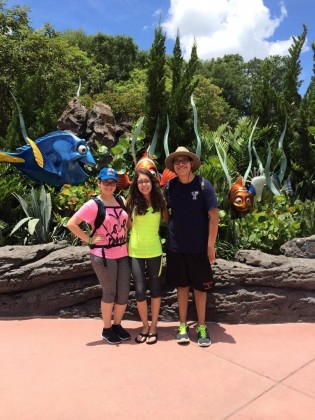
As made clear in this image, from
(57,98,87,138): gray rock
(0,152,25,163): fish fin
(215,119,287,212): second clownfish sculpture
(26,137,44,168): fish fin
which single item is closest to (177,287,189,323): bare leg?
(215,119,287,212): second clownfish sculpture

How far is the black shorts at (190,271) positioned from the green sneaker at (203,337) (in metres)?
0.32

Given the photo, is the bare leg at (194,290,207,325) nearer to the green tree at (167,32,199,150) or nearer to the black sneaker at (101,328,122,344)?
the black sneaker at (101,328,122,344)

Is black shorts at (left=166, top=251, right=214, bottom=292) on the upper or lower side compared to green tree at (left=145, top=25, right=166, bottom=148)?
lower

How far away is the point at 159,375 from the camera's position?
2615 millimetres

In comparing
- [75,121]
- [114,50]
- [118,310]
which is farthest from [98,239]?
[114,50]

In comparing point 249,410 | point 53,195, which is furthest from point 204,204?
point 53,195

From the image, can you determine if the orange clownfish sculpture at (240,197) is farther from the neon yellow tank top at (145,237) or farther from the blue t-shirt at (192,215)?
the neon yellow tank top at (145,237)

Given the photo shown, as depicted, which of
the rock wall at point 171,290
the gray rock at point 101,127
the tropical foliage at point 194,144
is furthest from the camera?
the gray rock at point 101,127

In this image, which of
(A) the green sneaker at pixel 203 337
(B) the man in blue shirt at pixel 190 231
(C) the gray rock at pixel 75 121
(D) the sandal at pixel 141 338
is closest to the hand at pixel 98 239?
(B) the man in blue shirt at pixel 190 231

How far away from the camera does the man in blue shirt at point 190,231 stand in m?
3.06

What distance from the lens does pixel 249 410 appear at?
221 cm

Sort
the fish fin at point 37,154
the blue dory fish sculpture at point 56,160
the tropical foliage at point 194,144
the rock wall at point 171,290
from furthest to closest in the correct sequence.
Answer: the blue dory fish sculpture at point 56,160 → the fish fin at point 37,154 → the tropical foliage at point 194,144 → the rock wall at point 171,290

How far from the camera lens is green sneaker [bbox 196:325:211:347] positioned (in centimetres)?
308

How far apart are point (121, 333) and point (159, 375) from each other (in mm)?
677
